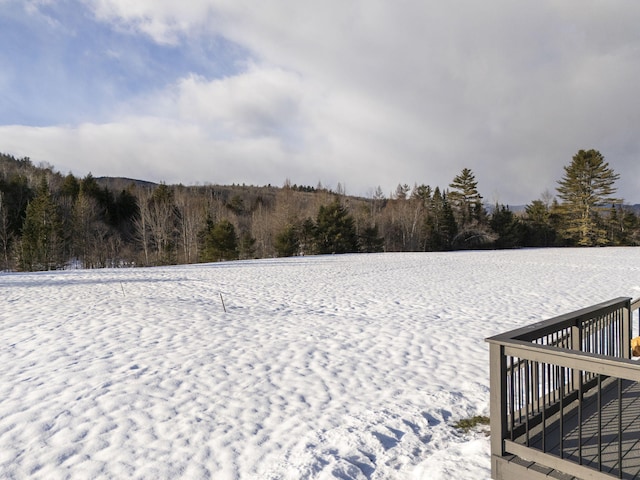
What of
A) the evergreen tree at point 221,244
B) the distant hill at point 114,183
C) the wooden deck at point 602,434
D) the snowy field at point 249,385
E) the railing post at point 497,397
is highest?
the distant hill at point 114,183

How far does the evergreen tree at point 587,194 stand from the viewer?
42094mm

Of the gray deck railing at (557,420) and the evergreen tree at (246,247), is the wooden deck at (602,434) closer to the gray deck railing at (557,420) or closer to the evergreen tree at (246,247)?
the gray deck railing at (557,420)

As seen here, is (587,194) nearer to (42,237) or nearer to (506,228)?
(506,228)

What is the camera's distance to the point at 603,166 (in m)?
41.9

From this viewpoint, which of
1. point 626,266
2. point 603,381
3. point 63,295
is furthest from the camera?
point 626,266

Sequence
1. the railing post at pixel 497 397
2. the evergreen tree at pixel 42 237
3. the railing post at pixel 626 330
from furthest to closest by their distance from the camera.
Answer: the evergreen tree at pixel 42 237 → the railing post at pixel 626 330 → the railing post at pixel 497 397

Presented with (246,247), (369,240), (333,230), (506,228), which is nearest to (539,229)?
(506,228)

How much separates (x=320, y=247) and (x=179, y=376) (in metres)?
33.2

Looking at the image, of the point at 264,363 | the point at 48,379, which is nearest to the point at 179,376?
the point at 264,363

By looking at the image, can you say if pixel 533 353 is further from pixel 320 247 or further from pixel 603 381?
pixel 320 247

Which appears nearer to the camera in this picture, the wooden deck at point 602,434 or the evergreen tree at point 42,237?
the wooden deck at point 602,434

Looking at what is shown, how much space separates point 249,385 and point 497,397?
328 cm

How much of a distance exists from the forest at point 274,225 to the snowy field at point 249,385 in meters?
24.9

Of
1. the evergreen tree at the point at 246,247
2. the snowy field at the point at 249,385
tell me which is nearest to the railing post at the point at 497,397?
the snowy field at the point at 249,385
